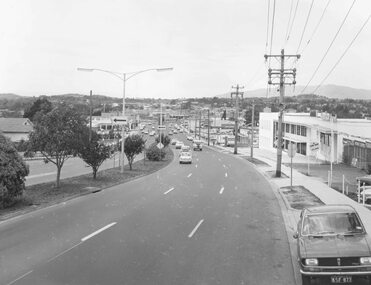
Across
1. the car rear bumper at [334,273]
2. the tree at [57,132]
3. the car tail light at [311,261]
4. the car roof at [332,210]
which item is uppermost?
the tree at [57,132]

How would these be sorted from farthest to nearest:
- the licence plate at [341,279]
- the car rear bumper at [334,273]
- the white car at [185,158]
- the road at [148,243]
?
→ the white car at [185,158] < the road at [148,243] < the licence plate at [341,279] < the car rear bumper at [334,273]

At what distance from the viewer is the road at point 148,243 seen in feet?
31.8

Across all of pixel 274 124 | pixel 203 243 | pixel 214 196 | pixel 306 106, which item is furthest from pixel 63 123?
pixel 306 106

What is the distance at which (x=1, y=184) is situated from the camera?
17.6 meters

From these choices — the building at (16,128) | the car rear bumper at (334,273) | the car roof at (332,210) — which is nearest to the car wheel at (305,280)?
the car rear bumper at (334,273)

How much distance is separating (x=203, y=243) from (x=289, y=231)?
379 cm

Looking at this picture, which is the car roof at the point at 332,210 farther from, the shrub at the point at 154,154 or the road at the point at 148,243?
the shrub at the point at 154,154

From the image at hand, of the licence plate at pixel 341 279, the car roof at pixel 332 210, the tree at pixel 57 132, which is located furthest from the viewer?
the tree at pixel 57 132

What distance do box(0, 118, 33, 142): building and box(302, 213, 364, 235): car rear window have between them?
268ft

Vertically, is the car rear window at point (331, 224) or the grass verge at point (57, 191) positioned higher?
the car rear window at point (331, 224)

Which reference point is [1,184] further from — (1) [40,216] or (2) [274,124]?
(2) [274,124]

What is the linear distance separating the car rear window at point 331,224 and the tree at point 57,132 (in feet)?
51.4

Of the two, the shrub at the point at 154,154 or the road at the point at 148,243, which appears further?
the shrub at the point at 154,154

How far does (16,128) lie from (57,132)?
69.5 m
